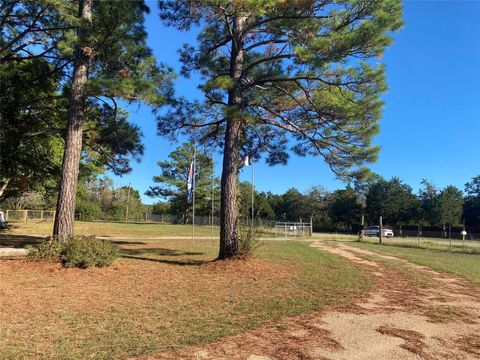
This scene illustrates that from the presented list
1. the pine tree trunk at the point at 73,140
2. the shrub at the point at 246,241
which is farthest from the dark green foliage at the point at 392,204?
the pine tree trunk at the point at 73,140

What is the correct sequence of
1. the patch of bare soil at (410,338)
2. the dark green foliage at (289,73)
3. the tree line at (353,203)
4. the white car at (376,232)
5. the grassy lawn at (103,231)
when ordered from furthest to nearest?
the tree line at (353,203) → the white car at (376,232) → the grassy lawn at (103,231) → the dark green foliage at (289,73) → the patch of bare soil at (410,338)

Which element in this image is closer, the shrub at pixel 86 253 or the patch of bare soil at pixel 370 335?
the patch of bare soil at pixel 370 335

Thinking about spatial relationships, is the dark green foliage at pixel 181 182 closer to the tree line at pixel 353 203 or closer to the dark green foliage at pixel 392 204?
the tree line at pixel 353 203

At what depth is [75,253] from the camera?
30.3 ft

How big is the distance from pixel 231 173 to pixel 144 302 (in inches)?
203

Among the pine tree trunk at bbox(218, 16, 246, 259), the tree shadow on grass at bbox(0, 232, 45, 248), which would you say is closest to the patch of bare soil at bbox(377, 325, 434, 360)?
the pine tree trunk at bbox(218, 16, 246, 259)

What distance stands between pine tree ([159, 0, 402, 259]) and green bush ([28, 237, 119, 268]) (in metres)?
3.06

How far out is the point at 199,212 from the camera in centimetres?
6475

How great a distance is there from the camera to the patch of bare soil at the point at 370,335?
4.19 metres

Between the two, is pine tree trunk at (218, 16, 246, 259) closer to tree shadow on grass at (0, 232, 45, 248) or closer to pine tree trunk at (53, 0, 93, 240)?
pine tree trunk at (53, 0, 93, 240)

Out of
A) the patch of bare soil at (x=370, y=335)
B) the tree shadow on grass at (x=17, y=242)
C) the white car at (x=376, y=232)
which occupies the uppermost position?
the white car at (x=376, y=232)

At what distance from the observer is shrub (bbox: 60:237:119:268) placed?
922cm

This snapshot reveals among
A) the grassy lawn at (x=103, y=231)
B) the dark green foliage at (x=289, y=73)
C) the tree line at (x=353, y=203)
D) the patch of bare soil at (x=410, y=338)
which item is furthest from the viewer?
the tree line at (x=353, y=203)

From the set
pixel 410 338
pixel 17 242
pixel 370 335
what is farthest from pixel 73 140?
pixel 410 338
